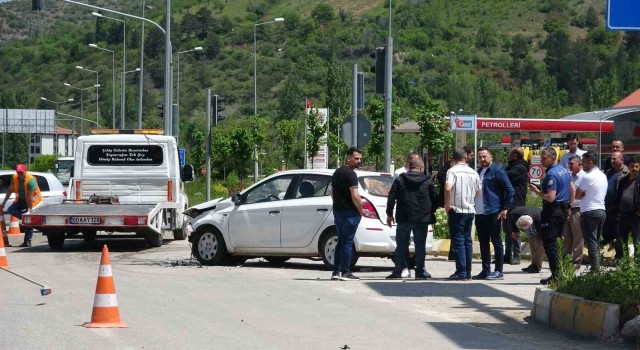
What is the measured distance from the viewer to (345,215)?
15.7 m

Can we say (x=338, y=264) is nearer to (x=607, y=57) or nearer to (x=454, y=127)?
(x=454, y=127)

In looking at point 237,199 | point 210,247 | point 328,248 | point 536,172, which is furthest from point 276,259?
point 536,172

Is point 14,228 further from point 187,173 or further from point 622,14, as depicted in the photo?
point 622,14

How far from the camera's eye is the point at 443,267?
18.4 meters

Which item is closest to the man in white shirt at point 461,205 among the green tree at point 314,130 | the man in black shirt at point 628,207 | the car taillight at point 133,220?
the man in black shirt at point 628,207

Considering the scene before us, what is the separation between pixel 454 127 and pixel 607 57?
13155 centimetres

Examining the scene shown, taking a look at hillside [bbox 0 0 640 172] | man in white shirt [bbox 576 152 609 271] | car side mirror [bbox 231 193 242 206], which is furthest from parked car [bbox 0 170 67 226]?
hillside [bbox 0 0 640 172]

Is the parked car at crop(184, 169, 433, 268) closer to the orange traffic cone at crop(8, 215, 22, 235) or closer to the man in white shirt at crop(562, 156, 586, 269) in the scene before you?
the man in white shirt at crop(562, 156, 586, 269)

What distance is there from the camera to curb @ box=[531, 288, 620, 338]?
1031 centimetres

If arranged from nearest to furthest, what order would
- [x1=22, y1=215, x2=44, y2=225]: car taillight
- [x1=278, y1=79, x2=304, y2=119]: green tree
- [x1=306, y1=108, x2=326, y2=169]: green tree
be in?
[x1=22, y1=215, x2=44, y2=225]: car taillight → [x1=306, y1=108, x2=326, y2=169]: green tree → [x1=278, y1=79, x2=304, y2=119]: green tree

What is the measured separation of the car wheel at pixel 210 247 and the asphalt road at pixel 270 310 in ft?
0.75

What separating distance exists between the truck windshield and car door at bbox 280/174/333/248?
7149 mm

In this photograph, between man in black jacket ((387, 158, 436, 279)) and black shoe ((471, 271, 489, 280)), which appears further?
black shoe ((471, 271, 489, 280))

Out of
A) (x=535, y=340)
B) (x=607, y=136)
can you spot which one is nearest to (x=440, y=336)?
(x=535, y=340)
